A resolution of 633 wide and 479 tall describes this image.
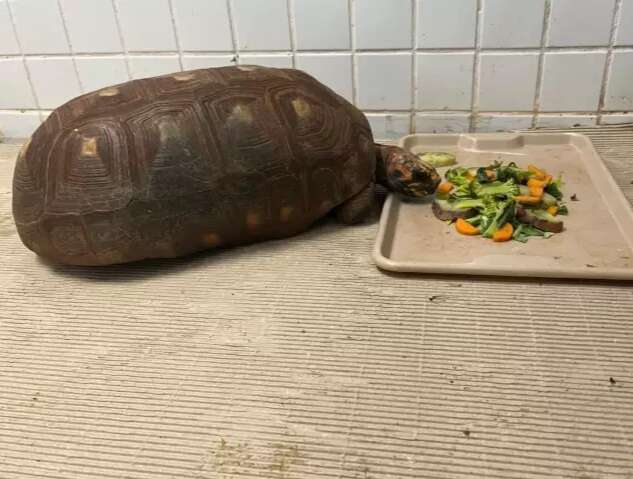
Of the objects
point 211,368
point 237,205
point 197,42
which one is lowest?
point 211,368

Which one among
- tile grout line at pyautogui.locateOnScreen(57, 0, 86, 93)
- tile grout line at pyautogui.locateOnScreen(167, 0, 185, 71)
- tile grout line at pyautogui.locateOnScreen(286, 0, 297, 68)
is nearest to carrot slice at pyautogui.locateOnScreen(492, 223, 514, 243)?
tile grout line at pyautogui.locateOnScreen(286, 0, 297, 68)

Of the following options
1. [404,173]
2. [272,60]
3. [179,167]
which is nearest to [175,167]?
[179,167]

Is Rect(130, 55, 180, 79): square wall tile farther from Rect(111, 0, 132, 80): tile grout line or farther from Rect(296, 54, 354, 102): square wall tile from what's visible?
Rect(296, 54, 354, 102): square wall tile

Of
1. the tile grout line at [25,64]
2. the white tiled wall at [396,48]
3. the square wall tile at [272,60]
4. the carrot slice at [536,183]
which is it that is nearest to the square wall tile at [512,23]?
the white tiled wall at [396,48]

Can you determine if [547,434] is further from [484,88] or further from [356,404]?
[484,88]

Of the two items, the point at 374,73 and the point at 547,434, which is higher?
the point at 374,73

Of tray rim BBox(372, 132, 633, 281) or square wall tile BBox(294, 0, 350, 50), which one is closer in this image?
tray rim BBox(372, 132, 633, 281)

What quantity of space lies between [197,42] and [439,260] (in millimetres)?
1085

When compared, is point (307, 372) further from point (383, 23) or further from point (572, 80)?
point (572, 80)

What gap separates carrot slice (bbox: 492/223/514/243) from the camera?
122 cm

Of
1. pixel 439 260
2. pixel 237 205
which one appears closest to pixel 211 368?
pixel 237 205

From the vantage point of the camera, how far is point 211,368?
0.96 meters

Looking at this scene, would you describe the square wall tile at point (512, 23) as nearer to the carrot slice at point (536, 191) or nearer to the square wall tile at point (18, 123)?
the carrot slice at point (536, 191)

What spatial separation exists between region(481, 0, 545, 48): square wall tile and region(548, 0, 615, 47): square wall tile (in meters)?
0.04
